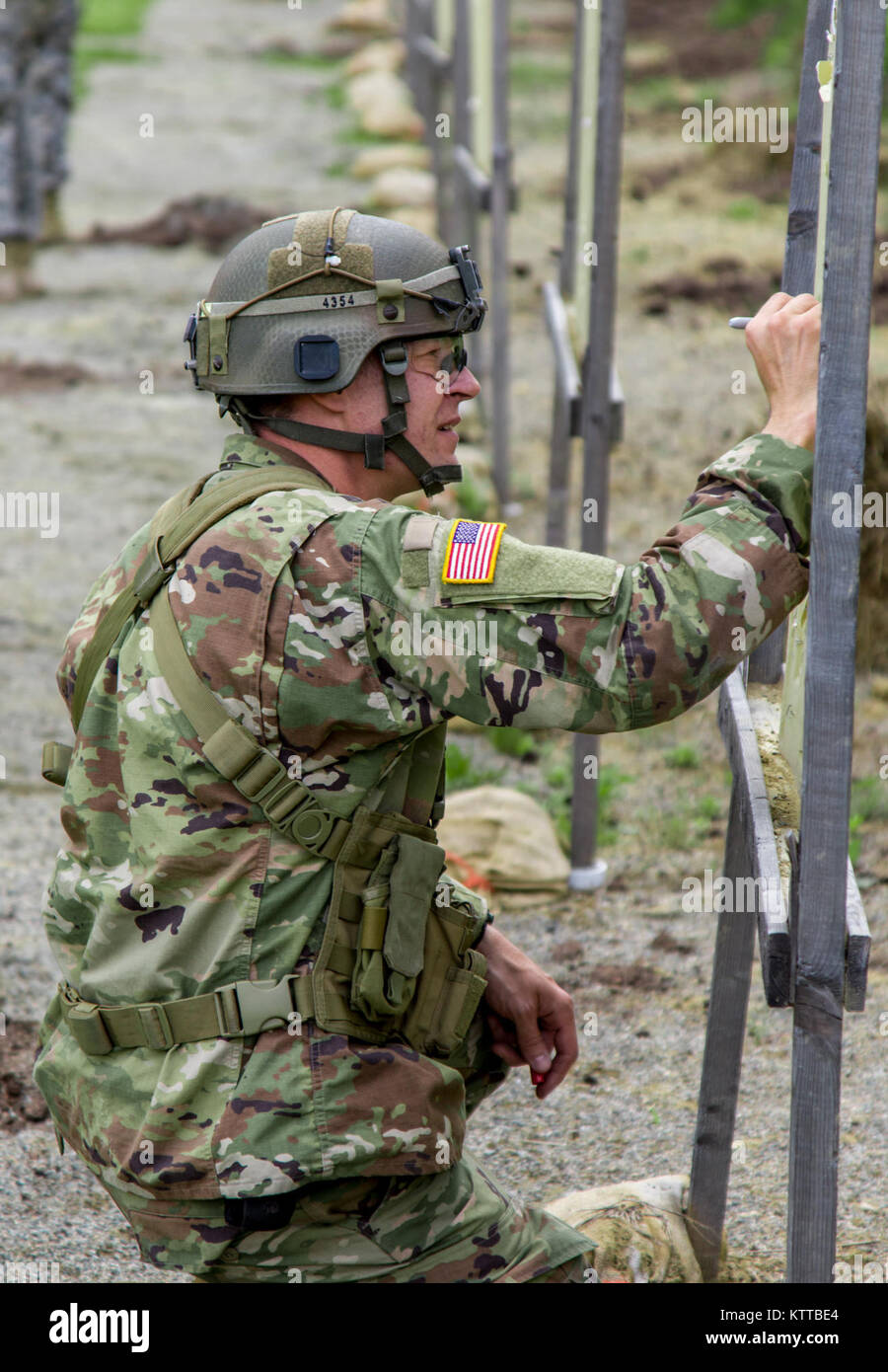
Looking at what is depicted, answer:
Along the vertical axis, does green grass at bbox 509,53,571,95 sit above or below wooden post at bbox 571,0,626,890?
above

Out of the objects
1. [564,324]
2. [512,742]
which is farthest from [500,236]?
[512,742]

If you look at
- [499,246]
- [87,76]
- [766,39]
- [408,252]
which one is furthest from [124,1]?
[408,252]

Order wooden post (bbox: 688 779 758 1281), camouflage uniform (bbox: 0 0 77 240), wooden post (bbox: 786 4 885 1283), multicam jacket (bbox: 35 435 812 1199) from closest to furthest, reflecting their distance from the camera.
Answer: wooden post (bbox: 786 4 885 1283)
multicam jacket (bbox: 35 435 812 1199)
wooden post (bbox: 688 779 758 1281)
camouflage uniform (bbox: 0 0 77 240)

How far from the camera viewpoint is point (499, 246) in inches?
312

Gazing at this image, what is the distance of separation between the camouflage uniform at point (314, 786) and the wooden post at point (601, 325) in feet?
7.26

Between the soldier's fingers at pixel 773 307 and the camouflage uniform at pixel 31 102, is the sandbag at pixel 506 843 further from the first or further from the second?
the camouflage uniform at pixel 31 102

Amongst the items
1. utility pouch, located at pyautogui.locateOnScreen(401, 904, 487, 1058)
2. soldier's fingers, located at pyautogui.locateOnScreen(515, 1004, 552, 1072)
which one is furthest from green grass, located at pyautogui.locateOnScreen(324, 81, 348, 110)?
utility pouch, located at pyautogui.locateOnScreen(401, 904, 487, 1058)

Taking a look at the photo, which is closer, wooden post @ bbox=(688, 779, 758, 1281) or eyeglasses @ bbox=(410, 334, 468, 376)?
eyeglasses @ bbox=(410, 334, 468, 376)

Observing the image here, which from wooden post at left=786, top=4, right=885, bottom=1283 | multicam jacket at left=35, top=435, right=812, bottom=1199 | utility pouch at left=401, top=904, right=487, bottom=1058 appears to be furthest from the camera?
utility pouch at left=401, top=904, right=487, bottom=1058

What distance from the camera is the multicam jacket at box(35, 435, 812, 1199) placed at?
6.93 ft

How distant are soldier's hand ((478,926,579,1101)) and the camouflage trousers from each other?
0.37 m

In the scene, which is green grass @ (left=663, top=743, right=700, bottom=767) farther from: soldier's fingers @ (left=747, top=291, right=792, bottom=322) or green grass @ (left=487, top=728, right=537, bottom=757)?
soldier's fingers @ (left=747, top=291, right=792, bottom=322)
